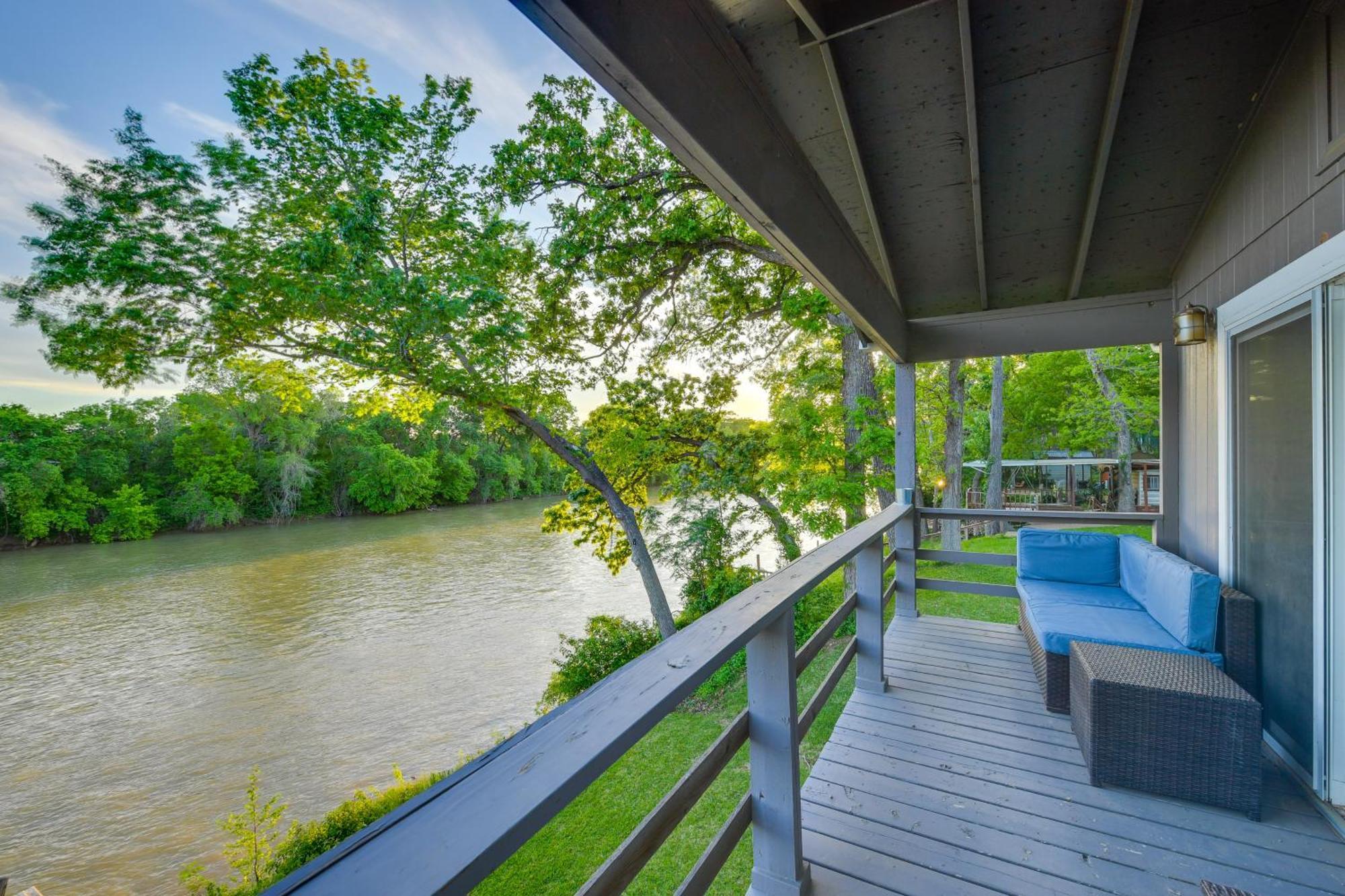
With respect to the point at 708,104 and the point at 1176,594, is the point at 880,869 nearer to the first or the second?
the point at 1176,594

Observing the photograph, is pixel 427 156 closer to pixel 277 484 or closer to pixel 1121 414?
pixel 1121 414

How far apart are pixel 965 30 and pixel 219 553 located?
79.1 ft

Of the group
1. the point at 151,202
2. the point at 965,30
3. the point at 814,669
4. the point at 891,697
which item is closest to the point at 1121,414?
the point at 814,669

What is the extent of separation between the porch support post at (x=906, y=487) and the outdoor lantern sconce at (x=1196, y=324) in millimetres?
1520

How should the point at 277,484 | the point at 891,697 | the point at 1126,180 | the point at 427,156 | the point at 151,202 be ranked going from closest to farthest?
the point at 1126,180 < the point at 891,697 < the point at 151,202 < the point at 427,156 < the point at 277,484

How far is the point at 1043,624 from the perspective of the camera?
282 centimetres

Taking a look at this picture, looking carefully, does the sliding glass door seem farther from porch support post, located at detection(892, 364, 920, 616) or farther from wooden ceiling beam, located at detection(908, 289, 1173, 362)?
porch support post, located at detection(892, 364, 920, 616)

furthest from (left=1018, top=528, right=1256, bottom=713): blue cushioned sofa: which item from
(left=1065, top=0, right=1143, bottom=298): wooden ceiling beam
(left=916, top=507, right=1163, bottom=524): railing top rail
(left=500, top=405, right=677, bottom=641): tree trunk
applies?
(left=500, top=405, right=677, bottom=641): tree trunk

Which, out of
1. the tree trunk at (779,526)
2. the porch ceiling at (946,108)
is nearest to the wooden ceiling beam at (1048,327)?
the porch ceiling at (946,108)

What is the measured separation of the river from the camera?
6.66 meters

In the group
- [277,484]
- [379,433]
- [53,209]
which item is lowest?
[277,484]

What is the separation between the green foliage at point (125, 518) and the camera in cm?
1945

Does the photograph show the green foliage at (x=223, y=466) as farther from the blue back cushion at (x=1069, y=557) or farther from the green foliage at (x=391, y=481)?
the blue back cushion at (x=1069, y=557)

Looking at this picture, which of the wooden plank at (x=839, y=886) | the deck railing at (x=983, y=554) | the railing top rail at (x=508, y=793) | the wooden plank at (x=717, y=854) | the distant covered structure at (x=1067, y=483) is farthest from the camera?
the distant covered structure at (x=1067, y=483)
